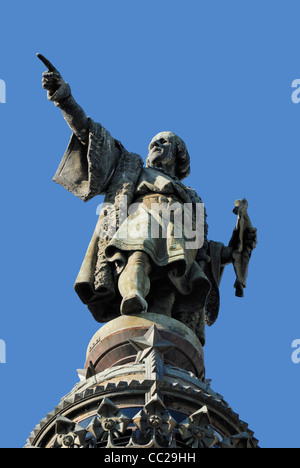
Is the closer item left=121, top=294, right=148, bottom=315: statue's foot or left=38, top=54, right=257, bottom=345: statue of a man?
left=121, top=294, right=148, bottom=315: statue's foot

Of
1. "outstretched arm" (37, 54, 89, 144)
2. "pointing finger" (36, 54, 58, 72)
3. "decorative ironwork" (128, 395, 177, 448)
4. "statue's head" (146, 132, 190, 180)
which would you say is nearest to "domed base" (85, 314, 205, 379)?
"decorative ironwork" (128, 395, 177, 448)

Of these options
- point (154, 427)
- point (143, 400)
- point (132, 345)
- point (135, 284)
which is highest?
point (135, 284)

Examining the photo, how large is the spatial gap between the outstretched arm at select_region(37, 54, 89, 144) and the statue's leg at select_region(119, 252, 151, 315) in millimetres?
2441

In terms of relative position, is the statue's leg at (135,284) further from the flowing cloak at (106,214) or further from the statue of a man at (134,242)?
the flowing cloak at (106,214)

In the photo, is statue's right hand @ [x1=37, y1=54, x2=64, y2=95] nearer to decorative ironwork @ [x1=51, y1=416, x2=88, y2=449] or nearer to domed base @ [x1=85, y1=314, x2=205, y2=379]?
domed base @ [x1=85, y1=314, x2=205, y2=379]

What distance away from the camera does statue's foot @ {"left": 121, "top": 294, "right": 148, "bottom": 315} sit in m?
17.0

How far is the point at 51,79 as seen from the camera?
18.3m

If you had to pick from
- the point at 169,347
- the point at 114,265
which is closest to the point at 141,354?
the point at 169,347

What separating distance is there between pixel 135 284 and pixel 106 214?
78.5 inches

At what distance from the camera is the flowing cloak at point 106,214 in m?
18.1

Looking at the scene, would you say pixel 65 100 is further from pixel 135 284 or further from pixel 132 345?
pixel 132 345

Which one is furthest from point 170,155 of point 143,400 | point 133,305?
point 143,400
